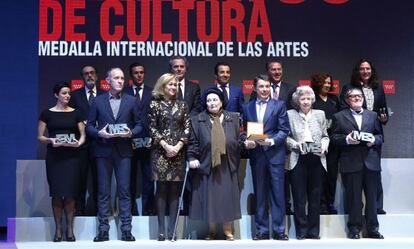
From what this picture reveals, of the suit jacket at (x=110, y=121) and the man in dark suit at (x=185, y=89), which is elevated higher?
the man in dark suit at (x=185, y=89)

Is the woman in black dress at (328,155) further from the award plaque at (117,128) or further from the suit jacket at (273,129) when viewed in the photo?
the award plaque at (117,128)

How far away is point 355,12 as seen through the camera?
24.7 feet

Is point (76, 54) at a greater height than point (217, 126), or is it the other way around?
point (76, 54)

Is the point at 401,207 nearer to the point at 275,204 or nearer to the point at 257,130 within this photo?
the point at 275,204

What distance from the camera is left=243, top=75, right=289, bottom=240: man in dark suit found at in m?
5.58

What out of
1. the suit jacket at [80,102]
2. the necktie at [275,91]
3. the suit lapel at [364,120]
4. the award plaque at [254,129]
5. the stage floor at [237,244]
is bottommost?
the stage floor at [237,244]

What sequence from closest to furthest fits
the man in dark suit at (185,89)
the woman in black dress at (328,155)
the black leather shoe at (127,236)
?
the black leather shoe at (127,236), the woman in black dress at (328,155), the man in dark suit at (185,89)

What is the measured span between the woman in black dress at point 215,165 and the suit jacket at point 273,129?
186 mm

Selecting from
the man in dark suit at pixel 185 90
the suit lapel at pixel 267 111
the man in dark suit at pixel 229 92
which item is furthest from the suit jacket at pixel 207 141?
the man in dark suit at pixel 229 92

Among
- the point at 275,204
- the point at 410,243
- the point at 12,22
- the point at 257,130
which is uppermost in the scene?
the point at 12,22

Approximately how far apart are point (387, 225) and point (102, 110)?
10.00 ft

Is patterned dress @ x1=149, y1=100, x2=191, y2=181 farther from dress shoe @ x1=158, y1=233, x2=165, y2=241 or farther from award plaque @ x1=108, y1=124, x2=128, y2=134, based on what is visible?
dress shoe @ x1=158, y1=233, x2=165, y2=241

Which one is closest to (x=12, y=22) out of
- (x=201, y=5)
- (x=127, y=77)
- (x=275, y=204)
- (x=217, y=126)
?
(x=127, y=77)

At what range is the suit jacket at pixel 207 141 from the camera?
550 cm
